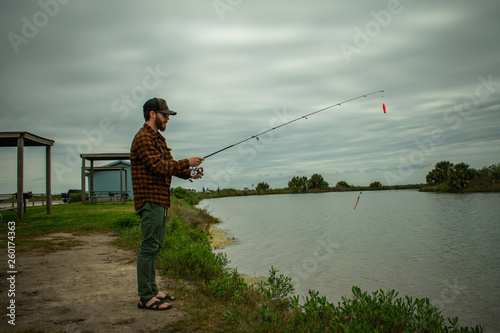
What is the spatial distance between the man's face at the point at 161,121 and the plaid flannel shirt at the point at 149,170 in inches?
8.0

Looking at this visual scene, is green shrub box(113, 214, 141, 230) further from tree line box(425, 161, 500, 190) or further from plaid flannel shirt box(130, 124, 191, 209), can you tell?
tree line box(425, 161, 500, 190)

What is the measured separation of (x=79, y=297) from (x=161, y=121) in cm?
253

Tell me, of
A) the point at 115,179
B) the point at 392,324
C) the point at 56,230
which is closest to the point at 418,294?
the point at 392,324

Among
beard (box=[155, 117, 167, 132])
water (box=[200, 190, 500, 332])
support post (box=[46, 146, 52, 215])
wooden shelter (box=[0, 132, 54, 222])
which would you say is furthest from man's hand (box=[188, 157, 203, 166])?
support post (box=[46, 146, 52, 215])

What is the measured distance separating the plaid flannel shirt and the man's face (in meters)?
0.20

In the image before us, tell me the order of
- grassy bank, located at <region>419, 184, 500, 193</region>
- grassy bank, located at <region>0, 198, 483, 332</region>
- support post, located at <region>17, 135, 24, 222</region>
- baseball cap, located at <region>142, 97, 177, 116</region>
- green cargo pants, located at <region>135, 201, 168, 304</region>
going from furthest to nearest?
grassy bank, located at <region>419, 184, 500, 193</region> < support post, located at <region>17, 135, 24, 222</region> < baseball cap, located at <region>142, 97, 177, 116</region> < green cargo pants, located at <region>135, 201, 168, 304</region> < grassy bank, located at <region>0, 198, 483, 332</region>

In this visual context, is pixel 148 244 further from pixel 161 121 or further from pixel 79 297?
pixel 161 121

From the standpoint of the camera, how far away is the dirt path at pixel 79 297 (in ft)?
11.1

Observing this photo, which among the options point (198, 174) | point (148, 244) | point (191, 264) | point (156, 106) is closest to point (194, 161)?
point (198, 174)

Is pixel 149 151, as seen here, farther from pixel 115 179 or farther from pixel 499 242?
pixel 115 179

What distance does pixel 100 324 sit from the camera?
340cm

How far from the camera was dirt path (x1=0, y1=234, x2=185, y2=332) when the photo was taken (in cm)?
339

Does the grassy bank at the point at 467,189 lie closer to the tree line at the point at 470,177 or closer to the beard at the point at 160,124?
the tree line at the point at 470,177

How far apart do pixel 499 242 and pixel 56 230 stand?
16.2 meters
